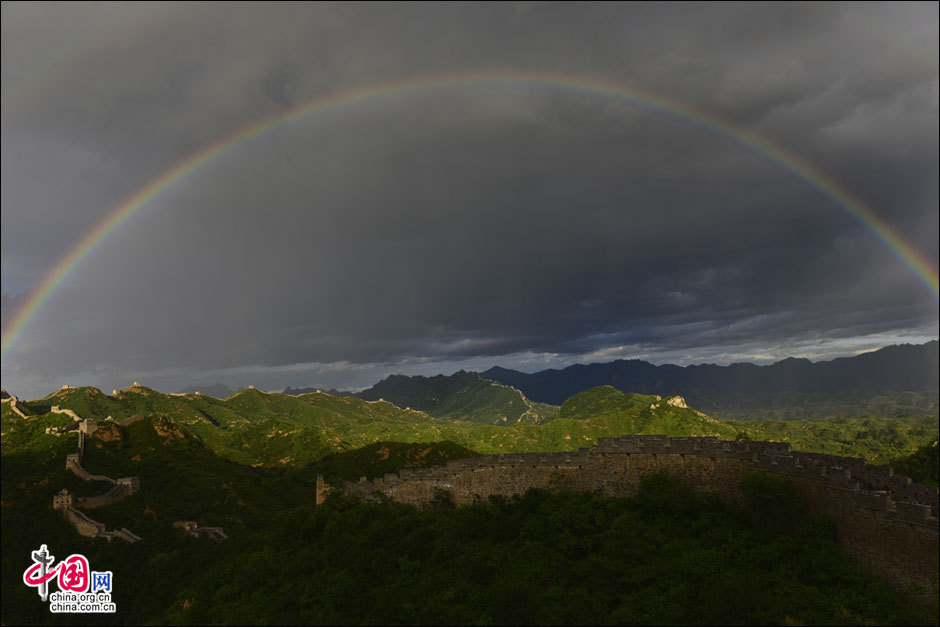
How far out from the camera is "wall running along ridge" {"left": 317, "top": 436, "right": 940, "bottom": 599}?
1841 centimetres

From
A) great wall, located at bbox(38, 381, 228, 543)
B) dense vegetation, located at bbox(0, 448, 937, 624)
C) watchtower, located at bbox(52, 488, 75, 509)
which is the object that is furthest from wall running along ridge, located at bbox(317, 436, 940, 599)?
watchtower, located at bbox(52, 488, 75, 509)

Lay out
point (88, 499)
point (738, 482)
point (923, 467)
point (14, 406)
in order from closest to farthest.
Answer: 1. point (738, 482)
2. point (88, 499)
3. point (923, 467)
4. point (14, 406)

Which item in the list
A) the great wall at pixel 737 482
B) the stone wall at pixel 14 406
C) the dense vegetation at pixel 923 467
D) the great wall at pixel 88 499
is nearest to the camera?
the great wall at pixel 737 482

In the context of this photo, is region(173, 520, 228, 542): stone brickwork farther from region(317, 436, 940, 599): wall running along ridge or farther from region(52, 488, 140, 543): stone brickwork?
region(317, 436, 940, 599): wall running along ridge

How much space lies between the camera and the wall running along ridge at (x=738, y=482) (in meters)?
18.4

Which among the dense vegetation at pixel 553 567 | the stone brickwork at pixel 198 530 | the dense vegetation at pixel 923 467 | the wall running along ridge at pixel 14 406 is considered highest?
the wall running along ridge at pixel 14 406

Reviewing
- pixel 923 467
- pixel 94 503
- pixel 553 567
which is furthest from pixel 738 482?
pixel 923 467

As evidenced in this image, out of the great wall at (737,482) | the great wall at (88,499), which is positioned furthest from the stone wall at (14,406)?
the great wall at (737,482)

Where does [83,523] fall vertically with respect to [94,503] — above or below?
below

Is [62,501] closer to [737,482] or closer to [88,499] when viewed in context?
[88,499]

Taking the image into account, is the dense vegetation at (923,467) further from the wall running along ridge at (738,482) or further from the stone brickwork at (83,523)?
the stone brickwork at (83,523)

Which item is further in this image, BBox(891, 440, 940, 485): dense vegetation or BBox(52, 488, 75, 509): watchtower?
BBox(891, 440, 940, 485): dense vegetation

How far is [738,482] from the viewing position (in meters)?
26.3

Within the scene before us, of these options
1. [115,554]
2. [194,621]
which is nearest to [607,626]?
[194,621]
